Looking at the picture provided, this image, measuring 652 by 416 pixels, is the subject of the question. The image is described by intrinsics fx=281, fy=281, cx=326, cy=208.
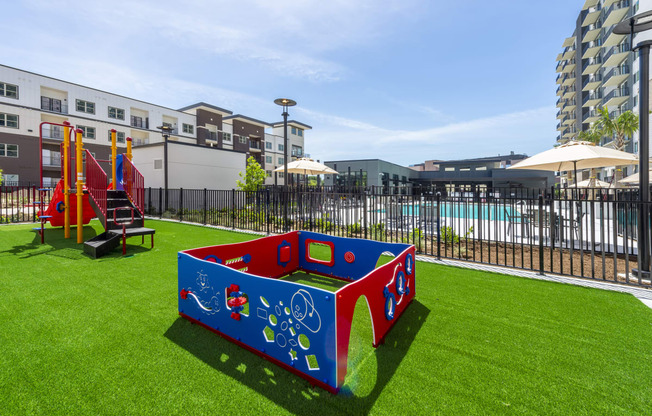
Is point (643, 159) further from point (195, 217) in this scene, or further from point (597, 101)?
point (597, 101)

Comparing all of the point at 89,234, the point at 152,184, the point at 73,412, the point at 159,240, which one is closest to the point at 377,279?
the point at 73,412

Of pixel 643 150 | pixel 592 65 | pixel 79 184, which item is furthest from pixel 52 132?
pixel 592 65

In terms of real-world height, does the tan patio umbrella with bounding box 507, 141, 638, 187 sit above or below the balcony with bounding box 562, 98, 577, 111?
below

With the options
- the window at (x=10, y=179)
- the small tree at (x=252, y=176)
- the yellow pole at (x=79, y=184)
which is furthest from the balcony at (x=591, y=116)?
the window at (x=10, y=179)

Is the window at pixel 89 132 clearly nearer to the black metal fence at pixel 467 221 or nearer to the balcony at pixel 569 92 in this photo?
the black metal fence at pixel 467 221

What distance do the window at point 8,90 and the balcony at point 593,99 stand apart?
73.8 metres

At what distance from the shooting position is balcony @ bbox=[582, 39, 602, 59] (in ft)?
141

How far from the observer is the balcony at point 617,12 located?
113 feet

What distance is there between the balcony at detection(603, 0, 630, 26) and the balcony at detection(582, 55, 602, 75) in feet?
20.8

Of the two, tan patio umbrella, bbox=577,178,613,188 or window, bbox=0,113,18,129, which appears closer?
tan patio umbrella, bbox=577,178,613,188

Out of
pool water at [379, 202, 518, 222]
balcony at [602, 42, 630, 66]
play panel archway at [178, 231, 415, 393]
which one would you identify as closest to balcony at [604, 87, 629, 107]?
balcony at [602, 42, 630, 66]

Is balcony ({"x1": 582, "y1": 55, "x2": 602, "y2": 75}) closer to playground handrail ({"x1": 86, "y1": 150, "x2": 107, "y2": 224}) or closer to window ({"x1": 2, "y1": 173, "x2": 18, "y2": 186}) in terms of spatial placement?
playground handrail ({"x1": 86, "y1": 150, "x2": 107, "y2": 224})

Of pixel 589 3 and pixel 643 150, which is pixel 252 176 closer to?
pixel 643 150

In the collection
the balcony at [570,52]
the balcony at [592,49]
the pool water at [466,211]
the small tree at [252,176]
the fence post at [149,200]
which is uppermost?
the balcony at [570,52]
